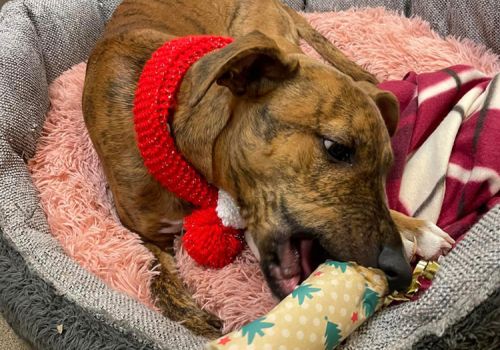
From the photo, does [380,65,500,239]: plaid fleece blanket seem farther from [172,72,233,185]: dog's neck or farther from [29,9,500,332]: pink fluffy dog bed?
[172,72,233,185]: dog's neck

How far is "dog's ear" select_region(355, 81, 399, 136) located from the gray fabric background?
0.62 meters

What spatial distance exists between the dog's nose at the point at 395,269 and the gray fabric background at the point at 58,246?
70mm

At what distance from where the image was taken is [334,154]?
1.55 m

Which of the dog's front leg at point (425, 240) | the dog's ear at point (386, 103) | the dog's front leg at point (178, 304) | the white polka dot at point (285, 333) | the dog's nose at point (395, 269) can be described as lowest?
the dog's front leg at point (178, 304)

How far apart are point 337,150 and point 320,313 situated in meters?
0.48

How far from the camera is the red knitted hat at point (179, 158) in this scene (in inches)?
71.2

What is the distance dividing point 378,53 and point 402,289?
174cm

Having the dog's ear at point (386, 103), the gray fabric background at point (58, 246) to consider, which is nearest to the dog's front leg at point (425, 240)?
the gray fabric background at point (58, 246)

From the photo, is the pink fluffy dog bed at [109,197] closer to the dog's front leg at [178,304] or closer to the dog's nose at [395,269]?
the dog's front leg at [178,304]

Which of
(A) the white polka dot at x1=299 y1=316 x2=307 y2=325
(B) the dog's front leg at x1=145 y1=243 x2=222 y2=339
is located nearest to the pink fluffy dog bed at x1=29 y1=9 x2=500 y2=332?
(B) the dog's front leg at x1=145 y1=243 x2=222 y2=339

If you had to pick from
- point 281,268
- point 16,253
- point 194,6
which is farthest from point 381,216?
point 194,6

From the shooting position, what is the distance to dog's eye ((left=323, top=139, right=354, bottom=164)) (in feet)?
5.08

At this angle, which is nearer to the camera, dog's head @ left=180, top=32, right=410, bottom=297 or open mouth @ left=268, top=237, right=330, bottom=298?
dog's head @ left=180, top=32, right=410, bottom=297

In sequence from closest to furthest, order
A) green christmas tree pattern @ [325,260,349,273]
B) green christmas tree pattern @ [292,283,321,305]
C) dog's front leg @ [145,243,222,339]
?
green christmas tree pattern @ [292,283,321,305], green christmas tree pattern @ [325,260,349,273], dog's front leg @ [145,243,222,339]
